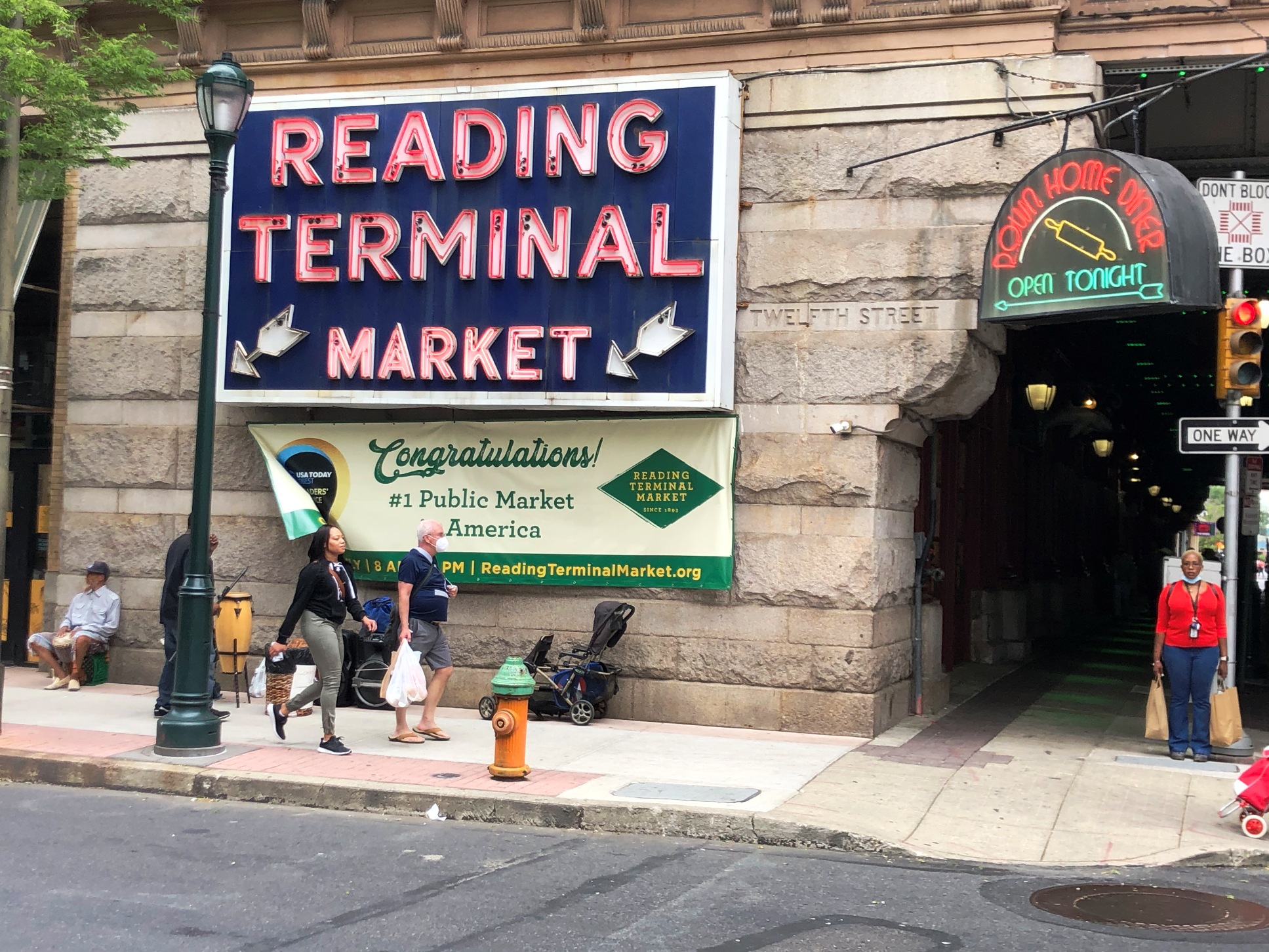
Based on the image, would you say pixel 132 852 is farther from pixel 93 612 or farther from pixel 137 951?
pixel 93 612

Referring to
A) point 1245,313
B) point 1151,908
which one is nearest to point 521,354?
point 1245,313

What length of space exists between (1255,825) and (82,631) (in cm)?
1094

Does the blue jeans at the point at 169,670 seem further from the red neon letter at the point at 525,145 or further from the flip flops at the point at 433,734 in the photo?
the red neon letter at the point at 525,145

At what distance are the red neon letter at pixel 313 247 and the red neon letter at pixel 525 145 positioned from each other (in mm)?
1955

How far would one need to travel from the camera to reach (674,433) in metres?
12.0

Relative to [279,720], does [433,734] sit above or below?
below

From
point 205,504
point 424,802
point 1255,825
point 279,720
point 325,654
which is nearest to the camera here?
point 1255,825

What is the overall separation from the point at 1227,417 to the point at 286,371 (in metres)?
8.80

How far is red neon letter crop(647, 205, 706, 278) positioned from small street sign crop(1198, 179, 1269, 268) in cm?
459

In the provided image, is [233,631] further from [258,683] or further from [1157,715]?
[1157,715]

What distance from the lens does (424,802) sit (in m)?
8.65

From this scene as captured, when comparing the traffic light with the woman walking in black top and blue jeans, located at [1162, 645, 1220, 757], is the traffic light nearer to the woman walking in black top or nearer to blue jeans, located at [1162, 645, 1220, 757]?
blue jeans, located at [1162, 645, 1220, 757]

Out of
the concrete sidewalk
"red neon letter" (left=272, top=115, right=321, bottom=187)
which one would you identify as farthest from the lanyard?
"red neon letter" (left=272, top=115, right=321, bottom=187)

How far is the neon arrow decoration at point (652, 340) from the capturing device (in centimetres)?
1162
